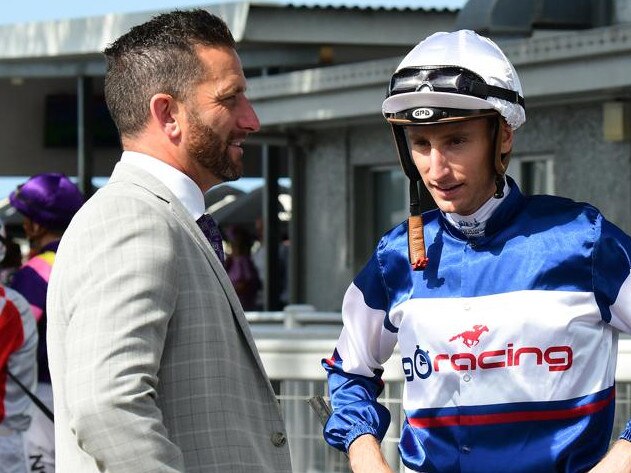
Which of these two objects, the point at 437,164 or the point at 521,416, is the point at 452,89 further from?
the point at 521,416

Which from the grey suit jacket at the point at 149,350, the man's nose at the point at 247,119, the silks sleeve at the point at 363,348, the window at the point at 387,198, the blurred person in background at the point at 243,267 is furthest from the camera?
the blurred person in background at the point at 243,267

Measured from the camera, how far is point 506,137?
307 centimetres

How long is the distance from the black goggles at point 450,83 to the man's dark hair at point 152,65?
1.32 feet

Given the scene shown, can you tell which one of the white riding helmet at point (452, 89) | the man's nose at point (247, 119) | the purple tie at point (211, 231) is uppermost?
the white riding helmet at point (452, 89)

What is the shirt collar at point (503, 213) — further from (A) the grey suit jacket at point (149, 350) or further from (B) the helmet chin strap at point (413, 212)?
(A) the grey suit jacket at point (149, 350)

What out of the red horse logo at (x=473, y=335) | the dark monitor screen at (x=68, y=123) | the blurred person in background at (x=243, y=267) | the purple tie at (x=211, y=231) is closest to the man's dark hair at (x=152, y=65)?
the purple tie at (x=211, y=231)

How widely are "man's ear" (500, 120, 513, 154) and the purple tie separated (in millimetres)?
633

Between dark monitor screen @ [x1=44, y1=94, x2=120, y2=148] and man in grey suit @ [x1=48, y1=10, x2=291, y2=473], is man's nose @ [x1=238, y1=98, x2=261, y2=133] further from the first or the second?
dark monitor screen @ [x1=44, y1=94, x2=120, y2=148]

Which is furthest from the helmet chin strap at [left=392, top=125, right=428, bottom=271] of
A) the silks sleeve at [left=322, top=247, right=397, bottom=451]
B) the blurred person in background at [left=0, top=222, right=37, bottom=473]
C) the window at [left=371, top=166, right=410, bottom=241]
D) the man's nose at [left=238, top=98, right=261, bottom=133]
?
the window at [left=371, top=166, right=410, bottom=241]

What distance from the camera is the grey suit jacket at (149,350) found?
2561mm

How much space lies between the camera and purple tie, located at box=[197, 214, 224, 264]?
3.07 m

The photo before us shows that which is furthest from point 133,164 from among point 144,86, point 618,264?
point 618,264

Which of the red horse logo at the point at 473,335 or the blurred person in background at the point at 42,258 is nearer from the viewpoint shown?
the red horse logo at the point at 473,335

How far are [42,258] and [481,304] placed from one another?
3.35 meters
